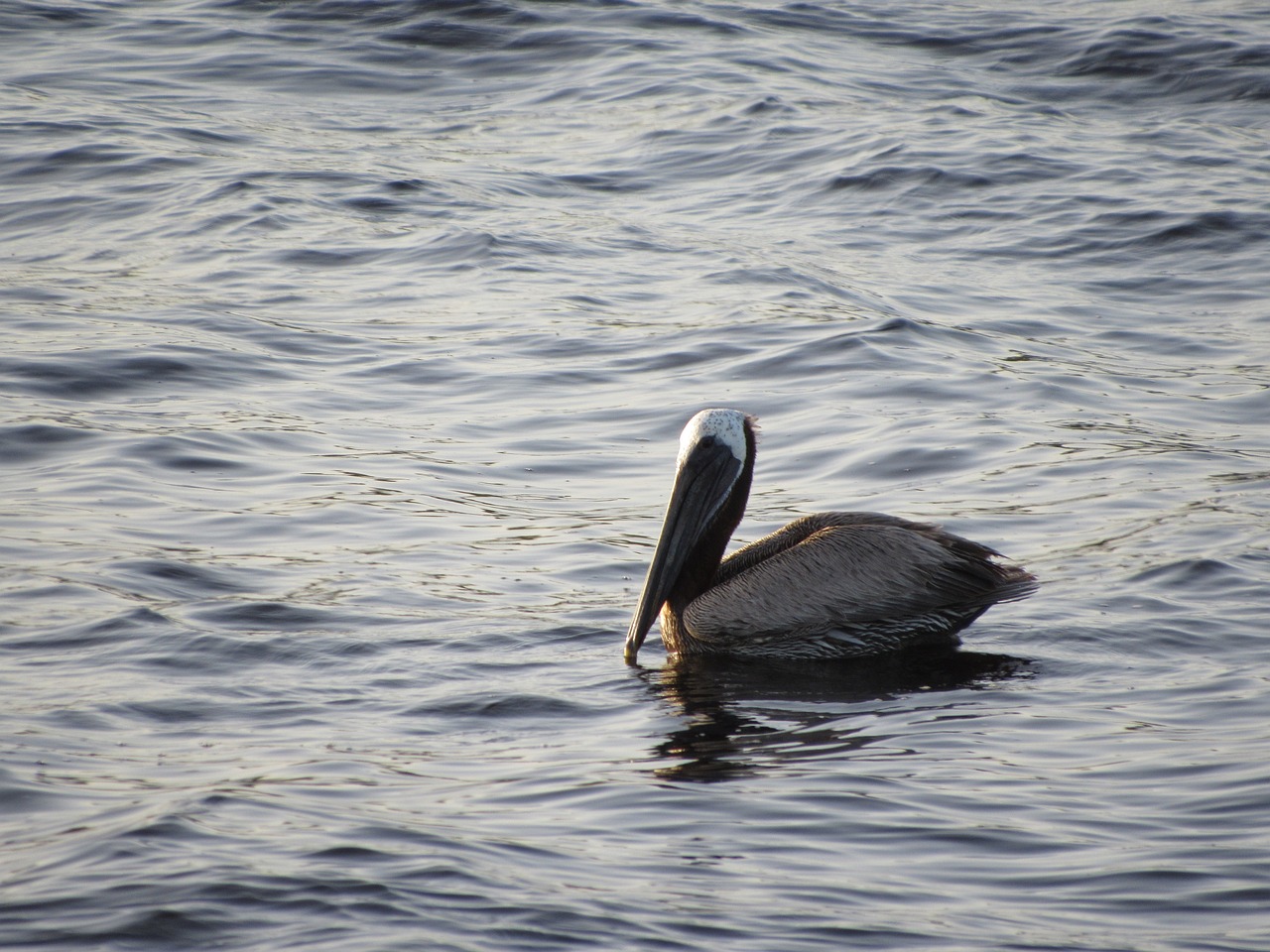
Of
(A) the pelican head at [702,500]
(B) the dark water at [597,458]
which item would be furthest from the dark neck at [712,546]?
(B) the dark water at [597,458]

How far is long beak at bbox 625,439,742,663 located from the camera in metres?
6.62

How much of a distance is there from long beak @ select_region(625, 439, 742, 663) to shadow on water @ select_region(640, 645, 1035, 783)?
0.38 metres

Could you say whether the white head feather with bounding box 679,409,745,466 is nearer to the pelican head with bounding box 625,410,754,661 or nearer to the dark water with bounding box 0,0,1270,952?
the pelican head with bounding box 625,410,754,661

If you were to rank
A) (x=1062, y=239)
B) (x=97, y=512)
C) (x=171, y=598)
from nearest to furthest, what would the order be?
(x=171, y=598) < (x=97, y=512) < (x=1062, y=239)

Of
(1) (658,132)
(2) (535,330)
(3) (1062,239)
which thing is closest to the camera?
(2) (535,330)

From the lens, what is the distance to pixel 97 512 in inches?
288

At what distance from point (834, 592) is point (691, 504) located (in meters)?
0.72

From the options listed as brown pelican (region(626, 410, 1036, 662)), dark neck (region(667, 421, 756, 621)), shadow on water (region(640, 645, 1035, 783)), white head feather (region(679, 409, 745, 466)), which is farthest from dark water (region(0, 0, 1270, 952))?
white head feather (region(679, 409, 745, 466))

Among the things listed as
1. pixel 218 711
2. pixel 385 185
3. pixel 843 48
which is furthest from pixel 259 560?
pixel 843 48

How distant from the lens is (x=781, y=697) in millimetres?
5953

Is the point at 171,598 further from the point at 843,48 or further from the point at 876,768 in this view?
the point at 843,48

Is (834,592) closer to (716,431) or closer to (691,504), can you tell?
(691,504)

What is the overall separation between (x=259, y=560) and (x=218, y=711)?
65.7 inches

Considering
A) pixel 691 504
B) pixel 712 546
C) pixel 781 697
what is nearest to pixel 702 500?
pixel 691 504
